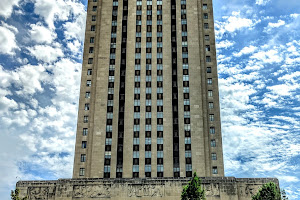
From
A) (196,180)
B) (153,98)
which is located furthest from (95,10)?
(196,180)

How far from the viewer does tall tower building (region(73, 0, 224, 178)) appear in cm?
7012

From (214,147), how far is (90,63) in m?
32.8

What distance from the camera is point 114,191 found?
54188mm

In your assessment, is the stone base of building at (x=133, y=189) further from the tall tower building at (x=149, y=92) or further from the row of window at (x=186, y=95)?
the row of window at (x=186, y=95)

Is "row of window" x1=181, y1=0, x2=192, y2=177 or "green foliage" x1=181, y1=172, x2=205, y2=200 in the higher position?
"row of window" x1=181, y1=0, x2=192, y2=177

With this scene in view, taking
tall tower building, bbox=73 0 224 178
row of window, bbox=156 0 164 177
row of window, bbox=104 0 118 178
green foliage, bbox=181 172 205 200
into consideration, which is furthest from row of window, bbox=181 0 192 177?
green foliage, bbox=181 172 205 200

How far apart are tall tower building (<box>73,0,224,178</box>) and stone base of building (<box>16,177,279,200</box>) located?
13688mm

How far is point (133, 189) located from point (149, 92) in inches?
1032

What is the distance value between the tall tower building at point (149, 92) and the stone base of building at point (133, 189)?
539 inches

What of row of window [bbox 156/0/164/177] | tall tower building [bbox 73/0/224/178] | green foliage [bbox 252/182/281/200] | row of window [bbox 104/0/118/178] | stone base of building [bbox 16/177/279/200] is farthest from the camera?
row of window [bbox 104/0/118/178]

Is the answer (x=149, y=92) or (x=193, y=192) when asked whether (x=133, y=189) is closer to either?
(x=193, y=192)

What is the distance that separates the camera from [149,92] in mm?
75375

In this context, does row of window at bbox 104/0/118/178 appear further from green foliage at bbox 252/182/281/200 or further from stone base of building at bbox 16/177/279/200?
green foliage at bbox 252/182/281/200

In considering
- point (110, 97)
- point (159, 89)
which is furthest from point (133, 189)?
point (159, 89)
